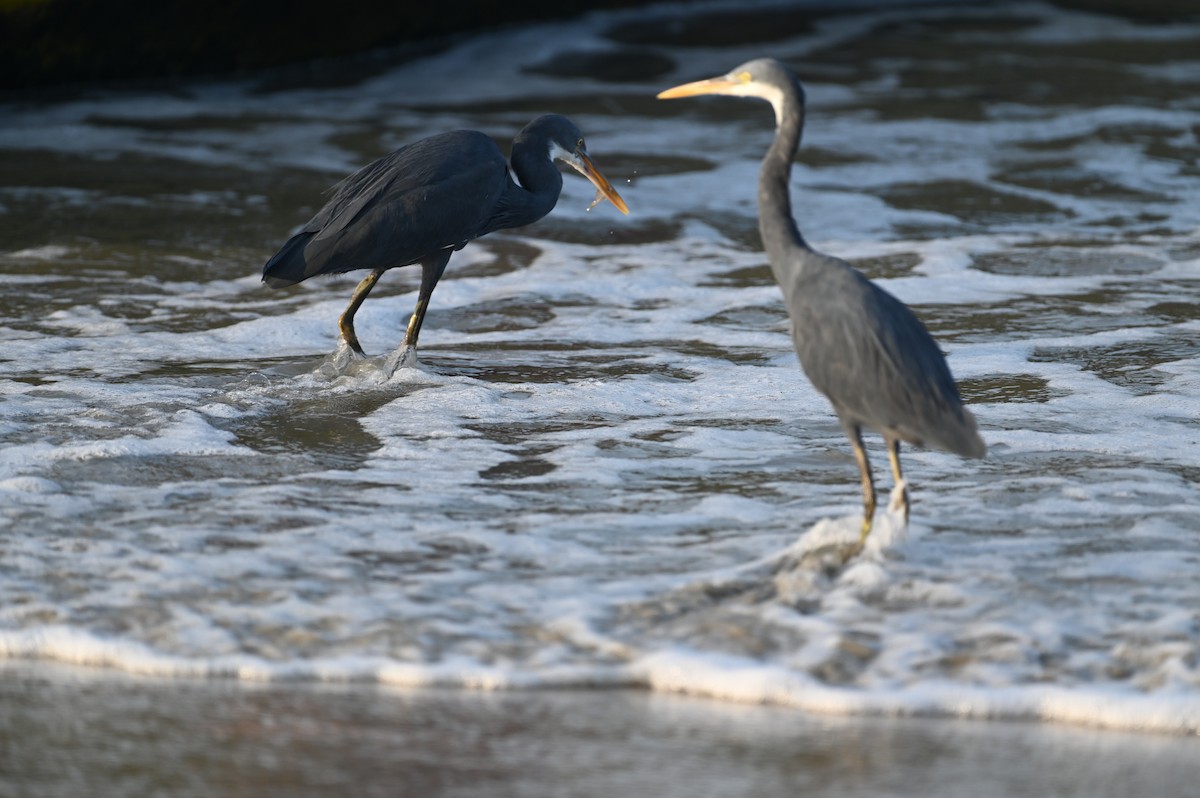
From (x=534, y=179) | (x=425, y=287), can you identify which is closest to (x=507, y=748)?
(x=425, y=287)

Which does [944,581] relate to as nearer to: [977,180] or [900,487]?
[900,487]

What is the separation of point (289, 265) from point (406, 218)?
19.3 inches

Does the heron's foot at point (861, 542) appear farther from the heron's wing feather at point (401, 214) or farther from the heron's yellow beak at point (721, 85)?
the heron's wing feather at point (401, 214)

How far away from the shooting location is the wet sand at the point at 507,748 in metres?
2.98

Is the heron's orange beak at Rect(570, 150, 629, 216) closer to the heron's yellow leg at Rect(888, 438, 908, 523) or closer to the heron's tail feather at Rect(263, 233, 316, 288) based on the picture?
the heron's tail feather at Rect(263, 233, 316, 288)

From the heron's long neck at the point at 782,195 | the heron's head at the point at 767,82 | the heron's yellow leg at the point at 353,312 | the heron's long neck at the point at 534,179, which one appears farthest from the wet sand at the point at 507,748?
the heron's long neck at the point at 534,179

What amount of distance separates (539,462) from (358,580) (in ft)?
4.07

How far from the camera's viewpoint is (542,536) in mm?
4441

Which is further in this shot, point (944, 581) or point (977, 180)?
point (977, 180)

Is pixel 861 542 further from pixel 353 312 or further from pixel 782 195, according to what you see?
pixel 353 312

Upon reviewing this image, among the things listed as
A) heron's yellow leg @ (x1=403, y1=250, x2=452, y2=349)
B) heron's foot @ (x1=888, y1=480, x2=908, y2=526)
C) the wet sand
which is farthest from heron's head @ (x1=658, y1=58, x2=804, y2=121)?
heron's yellow leg @ (x1=403, y1=250, x2=452, y2=349)

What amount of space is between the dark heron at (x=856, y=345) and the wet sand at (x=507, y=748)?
911 millimetres

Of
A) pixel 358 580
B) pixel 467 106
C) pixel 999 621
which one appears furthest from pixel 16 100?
pixel 999 621

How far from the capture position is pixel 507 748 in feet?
10.4
